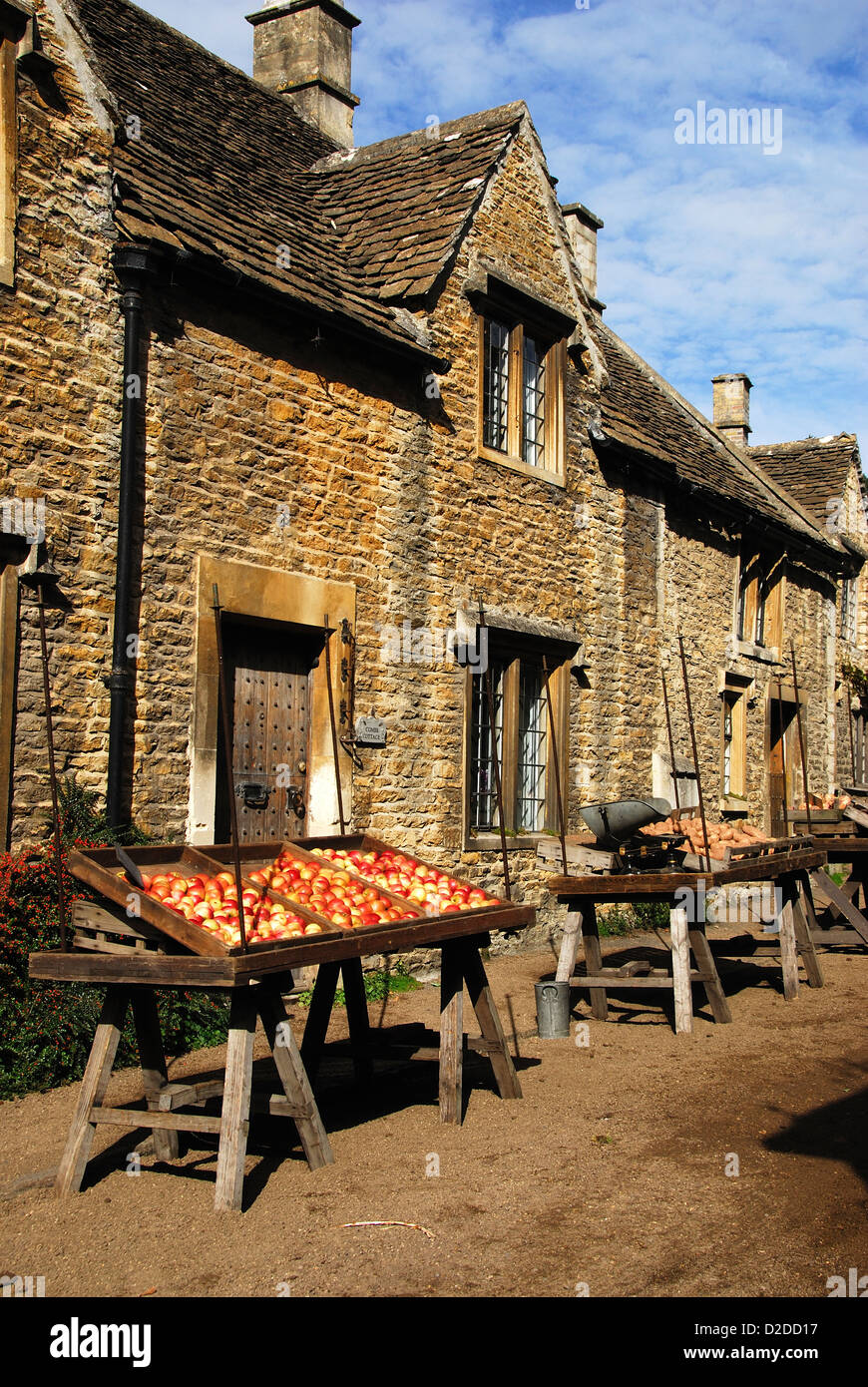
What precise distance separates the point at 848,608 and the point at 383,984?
1579cm

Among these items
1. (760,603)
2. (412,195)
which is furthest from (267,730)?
(760,603)

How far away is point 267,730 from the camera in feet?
29.6

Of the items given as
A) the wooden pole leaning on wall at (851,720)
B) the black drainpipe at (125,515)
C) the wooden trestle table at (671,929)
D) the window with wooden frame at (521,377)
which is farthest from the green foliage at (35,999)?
the wooden pole leaning on wall at (851,720)

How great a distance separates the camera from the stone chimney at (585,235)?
16016mm

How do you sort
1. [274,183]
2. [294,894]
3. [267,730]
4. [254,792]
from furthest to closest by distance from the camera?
[274,183] → [267,730] → [254,792] → [294,894]

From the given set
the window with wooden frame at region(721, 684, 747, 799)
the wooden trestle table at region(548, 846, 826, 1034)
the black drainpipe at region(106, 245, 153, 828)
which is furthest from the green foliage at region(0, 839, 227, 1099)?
the window with wooden frame at region(721, 684, 747, 799)

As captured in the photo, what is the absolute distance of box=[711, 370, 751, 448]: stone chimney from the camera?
24.0m

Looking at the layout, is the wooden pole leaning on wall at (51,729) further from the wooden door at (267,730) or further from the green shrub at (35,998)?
the wooden door at (267,730)

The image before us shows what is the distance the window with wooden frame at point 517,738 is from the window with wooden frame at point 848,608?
1134 centimetres

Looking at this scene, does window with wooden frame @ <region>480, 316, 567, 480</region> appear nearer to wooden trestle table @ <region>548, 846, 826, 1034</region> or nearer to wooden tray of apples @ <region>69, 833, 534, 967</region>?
wooden trestle table @ <region>548, 846, 826, 1034</region>

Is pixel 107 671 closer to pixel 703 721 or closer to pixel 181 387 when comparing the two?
pixel 181 387

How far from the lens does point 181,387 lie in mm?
8172

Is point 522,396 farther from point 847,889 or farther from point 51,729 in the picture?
point 51,729

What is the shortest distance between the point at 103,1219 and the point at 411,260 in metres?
8.62
